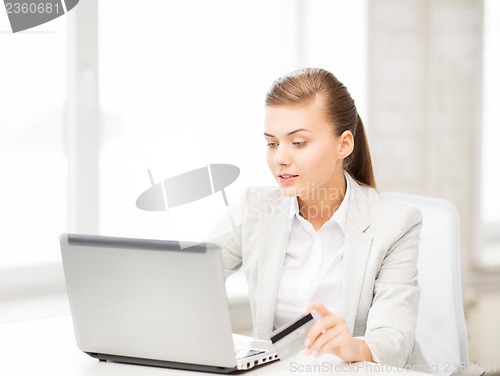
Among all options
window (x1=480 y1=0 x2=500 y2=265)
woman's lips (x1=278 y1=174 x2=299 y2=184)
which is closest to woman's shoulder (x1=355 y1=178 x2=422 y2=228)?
woman's lips (x1=278 y1=174 x2=299 y2=184)

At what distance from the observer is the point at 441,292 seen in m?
1.84

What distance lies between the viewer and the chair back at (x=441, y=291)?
1.82 metres

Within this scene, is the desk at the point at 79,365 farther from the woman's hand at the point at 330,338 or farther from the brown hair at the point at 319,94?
the brown hair at the point at 319,94

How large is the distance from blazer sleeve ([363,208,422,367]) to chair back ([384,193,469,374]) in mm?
81

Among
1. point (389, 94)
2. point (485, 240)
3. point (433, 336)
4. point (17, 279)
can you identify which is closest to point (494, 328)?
point (485, 240)

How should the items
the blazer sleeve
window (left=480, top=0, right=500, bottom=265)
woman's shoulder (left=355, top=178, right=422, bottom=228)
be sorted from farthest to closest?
window (left=480, top=0, right=500, bottom=265)
woman's shoulder (left=355, top=178, right=422, bottom=228)
the blazer sleeve

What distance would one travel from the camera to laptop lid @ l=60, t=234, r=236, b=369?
1.28m

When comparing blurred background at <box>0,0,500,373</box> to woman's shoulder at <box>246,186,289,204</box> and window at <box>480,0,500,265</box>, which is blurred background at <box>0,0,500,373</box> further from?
woman's shoulder at <box>246,186,289,204</box>

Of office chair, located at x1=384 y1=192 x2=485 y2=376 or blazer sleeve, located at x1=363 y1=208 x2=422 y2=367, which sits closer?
blazer sleeve, located at x1=363 y1=208 x2=422 y2=367

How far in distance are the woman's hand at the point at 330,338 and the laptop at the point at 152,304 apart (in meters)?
0.12
